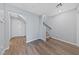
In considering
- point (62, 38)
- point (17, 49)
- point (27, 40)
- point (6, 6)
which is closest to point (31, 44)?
point (27, 40)

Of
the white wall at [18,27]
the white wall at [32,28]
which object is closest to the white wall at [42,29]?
the white wall at [32,28]

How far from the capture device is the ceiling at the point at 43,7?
1.51 meters

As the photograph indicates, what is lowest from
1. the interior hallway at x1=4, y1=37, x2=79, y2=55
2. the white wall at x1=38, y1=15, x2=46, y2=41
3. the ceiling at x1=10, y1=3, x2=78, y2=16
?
the interior hallway at x1=4, y1=37, x2=79, y2=55

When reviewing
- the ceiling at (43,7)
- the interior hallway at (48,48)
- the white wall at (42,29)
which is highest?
the ceiling at (43,7)

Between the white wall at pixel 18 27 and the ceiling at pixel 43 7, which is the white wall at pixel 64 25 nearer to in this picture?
the ceiling at pixel 43 7

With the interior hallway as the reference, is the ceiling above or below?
above

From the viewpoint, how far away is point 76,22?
A: 1496 millimetres

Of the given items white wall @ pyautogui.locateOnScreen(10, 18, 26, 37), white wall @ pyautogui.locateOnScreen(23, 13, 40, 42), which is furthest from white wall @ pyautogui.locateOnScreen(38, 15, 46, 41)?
white wall @ pyautogui.locateOnScreen(10, 18, 26, 37)

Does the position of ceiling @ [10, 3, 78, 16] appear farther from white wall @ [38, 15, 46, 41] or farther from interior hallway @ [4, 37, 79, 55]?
interior hallway @ [4, 37, 79, 55]

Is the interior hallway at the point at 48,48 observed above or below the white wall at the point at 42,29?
below

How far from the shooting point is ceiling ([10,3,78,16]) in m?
1.51

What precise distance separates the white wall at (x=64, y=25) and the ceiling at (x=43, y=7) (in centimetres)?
10

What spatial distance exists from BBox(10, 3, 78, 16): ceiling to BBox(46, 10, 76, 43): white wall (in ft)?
0.33
